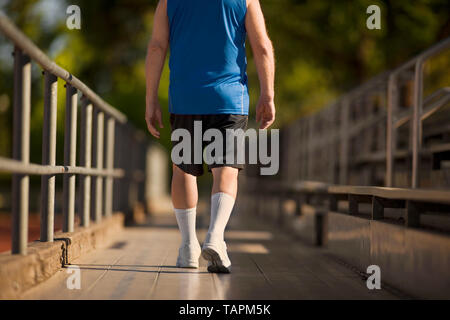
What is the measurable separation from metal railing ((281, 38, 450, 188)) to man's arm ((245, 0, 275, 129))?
1.01m

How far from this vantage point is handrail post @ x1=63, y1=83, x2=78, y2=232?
179 inches

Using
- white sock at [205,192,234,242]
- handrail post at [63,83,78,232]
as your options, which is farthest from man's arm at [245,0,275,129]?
handrail post at [63,83,78,232]

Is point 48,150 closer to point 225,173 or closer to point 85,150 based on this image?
→ point 225,173

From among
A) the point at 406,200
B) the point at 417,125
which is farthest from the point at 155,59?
the point at 417,125

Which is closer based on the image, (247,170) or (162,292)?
(162,292)

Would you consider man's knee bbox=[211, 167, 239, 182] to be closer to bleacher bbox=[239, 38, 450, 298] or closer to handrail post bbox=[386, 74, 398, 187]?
bleacher bbox=[239, 38, 450, 298]

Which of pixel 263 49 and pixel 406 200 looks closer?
pixel 406 200

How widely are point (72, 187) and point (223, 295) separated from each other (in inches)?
65.9

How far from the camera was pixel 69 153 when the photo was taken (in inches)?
180

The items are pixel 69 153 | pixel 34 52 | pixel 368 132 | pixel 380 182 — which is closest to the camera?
pixel 34 52

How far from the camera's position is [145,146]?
13133 millimetres

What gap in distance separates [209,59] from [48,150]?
1.01 metres
